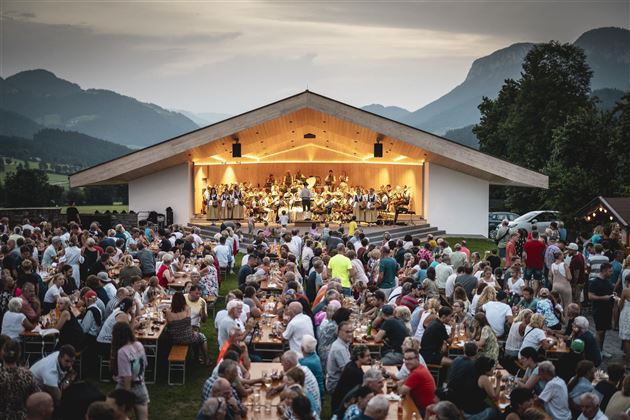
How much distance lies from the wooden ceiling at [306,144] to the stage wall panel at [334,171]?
15.5 inches

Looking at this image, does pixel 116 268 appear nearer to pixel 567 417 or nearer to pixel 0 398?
pixel 0 398

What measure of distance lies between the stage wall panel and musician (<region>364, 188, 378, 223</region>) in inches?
105

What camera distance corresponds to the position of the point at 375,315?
11688mm

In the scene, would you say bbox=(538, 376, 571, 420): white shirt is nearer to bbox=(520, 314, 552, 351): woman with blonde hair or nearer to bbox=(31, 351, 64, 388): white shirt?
bbox=(520, 314, 552, 351): woman with blonde hair

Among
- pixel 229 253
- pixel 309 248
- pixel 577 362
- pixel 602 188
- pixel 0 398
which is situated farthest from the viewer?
pixel 602 188

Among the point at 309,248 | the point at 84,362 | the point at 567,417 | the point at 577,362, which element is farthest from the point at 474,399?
the point at 309,248

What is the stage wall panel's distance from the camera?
30250mm

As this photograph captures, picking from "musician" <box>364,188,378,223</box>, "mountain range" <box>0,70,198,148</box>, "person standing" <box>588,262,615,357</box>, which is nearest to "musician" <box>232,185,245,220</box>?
"musician" <box>364,188,378,223</box>

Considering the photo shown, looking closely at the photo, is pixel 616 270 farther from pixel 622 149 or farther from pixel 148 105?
pixel 148 105

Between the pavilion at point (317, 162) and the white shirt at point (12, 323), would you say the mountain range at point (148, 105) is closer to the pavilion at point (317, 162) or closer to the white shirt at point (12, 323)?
the pavilion at point (317, 162)

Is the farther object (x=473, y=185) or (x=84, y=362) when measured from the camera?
(x=473, y=185)

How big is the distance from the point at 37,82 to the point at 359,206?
109726mm

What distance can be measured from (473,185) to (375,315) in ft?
56.9

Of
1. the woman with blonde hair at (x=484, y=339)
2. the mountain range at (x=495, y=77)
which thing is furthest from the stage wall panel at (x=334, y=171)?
the mountain range at (x=495, y=77)
